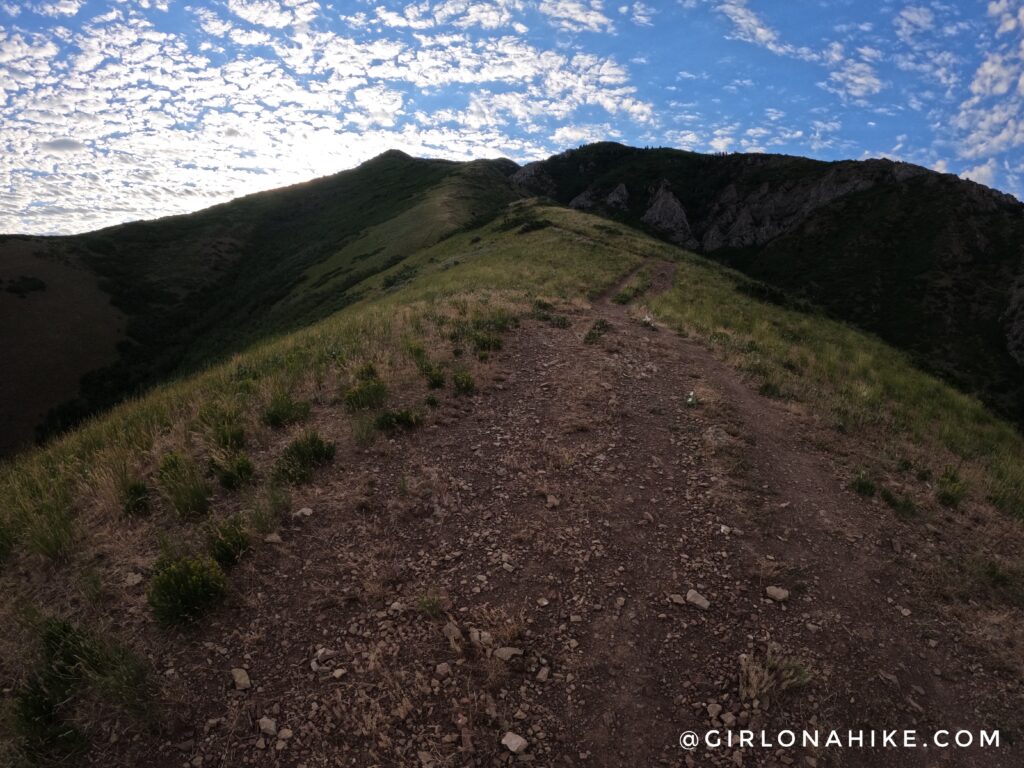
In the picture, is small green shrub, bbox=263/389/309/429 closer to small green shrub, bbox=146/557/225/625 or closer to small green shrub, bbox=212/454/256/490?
small green shrub, bbox=212/454/256/490

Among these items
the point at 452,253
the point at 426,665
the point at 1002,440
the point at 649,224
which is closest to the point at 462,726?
the point at 426,665

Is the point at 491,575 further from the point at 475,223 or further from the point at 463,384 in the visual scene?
the point at 475,223

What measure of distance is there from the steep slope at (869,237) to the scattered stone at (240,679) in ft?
106

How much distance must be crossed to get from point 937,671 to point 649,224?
114848 millimetres

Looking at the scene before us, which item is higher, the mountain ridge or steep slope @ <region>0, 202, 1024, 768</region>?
the mountain ridge

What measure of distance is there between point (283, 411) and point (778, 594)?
8.45 metres

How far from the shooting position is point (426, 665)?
16.6 feet

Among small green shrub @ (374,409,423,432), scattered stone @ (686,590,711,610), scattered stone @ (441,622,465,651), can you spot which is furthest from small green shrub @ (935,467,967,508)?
small green shrub @ (374,409,423,432)

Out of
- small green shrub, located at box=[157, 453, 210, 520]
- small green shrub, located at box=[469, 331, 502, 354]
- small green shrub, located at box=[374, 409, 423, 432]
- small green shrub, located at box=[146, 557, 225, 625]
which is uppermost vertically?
small green shrub, located at box=[469, 331, 502, 354]

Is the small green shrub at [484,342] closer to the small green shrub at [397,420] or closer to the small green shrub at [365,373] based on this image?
the small green shrub at [365,373]

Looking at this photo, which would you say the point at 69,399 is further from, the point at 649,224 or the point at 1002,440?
the point at 649,224

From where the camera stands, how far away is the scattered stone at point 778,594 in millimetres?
6000

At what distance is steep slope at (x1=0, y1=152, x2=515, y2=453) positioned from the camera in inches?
1757

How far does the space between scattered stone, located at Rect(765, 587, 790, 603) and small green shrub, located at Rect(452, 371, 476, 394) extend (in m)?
6.91
